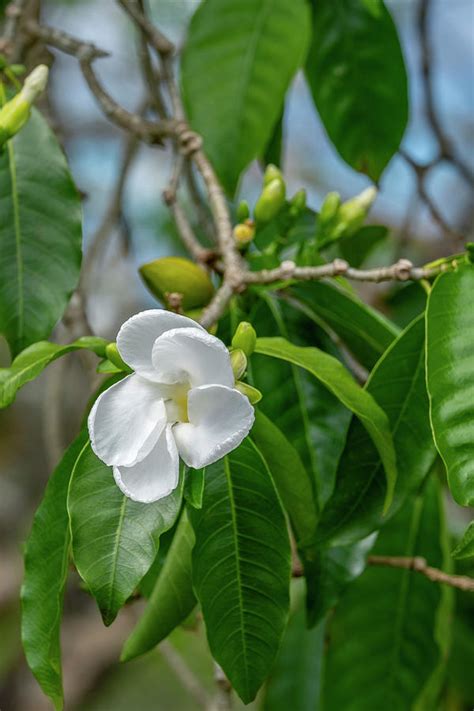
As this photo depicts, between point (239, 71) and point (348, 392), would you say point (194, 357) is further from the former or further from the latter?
point (239, 71)

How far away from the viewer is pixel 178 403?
0.73m

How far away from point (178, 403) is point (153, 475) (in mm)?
65

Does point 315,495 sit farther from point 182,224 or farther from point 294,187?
point 294,187

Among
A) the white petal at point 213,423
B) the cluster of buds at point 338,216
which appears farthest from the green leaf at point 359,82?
the white petal at point 213,423

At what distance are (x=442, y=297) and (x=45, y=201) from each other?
464mm

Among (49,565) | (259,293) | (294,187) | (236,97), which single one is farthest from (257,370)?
(294,187)

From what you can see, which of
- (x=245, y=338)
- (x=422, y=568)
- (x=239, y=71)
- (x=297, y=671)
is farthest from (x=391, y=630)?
(x=239, y=71)

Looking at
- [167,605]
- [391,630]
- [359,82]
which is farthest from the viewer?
[359,82]

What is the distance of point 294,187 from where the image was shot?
14.4 ft

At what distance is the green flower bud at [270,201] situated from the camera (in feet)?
3.75

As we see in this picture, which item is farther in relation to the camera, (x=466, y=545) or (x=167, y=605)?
(x=167, y=605)

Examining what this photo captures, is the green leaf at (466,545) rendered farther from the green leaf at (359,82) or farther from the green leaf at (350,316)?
the green leaf at (359,82)

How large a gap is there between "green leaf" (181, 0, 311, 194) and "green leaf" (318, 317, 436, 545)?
0.48 metres

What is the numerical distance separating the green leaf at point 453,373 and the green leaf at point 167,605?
276 millimetres
